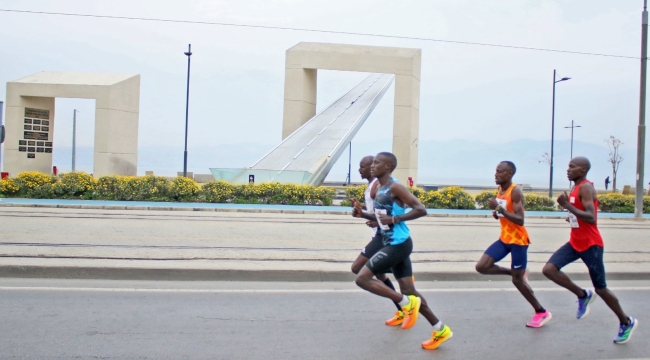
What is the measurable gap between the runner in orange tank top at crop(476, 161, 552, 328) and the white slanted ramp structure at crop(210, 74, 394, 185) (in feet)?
60.4

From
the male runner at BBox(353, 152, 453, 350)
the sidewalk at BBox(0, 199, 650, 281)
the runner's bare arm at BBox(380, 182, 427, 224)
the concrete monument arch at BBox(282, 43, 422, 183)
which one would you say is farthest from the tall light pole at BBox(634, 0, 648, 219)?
the runner's bare arm at BBox(380, 182, 427, 224)

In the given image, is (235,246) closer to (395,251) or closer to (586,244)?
(395,251)

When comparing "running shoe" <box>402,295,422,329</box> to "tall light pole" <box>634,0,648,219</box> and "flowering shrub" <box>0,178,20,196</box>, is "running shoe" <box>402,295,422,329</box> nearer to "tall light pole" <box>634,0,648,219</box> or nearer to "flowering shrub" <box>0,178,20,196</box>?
"tall light pole" <box>634,0,648,219</box>

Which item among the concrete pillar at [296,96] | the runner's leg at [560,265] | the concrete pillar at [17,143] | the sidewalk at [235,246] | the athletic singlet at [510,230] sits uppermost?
the concrete pillar at [296,96]

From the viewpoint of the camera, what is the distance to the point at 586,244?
6246mm

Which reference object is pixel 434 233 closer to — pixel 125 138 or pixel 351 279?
pixel 351 279

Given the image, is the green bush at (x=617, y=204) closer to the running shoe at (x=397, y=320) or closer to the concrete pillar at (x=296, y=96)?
the concrete pillar at (x=296, y=96)

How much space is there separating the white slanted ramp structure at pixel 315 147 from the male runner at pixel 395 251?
18822 millimetres

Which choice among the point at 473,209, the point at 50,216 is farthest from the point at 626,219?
the point at 50,216

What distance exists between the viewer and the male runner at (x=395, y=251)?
580 centimetres

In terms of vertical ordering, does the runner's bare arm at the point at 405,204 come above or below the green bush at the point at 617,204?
above

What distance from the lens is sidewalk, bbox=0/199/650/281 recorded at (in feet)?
28.8

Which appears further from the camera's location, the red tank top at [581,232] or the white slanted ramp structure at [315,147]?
the white slanted ramp structure at [315,147]

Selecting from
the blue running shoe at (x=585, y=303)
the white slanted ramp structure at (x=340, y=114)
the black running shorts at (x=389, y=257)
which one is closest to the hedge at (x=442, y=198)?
the white slanted ramp structure at (x=340, y=114)
